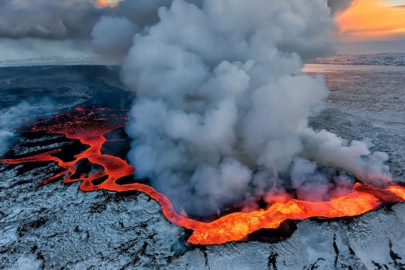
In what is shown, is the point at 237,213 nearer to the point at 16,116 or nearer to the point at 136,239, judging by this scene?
the point at 136,239

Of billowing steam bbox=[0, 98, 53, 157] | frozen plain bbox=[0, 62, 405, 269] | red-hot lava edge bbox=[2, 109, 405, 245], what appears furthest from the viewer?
billowing steam bbox=[0, 98, 53, 157]

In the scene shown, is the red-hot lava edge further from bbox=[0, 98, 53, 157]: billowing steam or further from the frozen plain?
bbox=[0, 98, 53, 157]: billowing steam

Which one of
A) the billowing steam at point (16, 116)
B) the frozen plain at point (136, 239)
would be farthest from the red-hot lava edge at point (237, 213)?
the billowing steam at point (16, 116)

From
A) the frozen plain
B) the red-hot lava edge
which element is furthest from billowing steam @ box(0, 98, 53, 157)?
the frozen plain

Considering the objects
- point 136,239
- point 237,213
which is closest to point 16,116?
point 136,239

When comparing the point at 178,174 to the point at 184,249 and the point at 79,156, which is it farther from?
the point at 79,156

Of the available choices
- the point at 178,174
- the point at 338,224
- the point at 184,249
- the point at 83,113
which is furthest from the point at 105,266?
the point at 83,113

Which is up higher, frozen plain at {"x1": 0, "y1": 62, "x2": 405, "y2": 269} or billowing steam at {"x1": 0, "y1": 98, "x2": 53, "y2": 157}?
billowing steam at {"x1": 0, "y1": 98, "x2": 53, "y2": 157}

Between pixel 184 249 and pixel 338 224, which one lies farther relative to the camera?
pixel 338 224

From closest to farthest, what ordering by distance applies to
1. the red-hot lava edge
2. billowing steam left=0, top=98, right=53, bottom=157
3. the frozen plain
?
the frozen plain < the red-hot lava edge < billowing steam left=0, top=98, right=53, bottom=157
